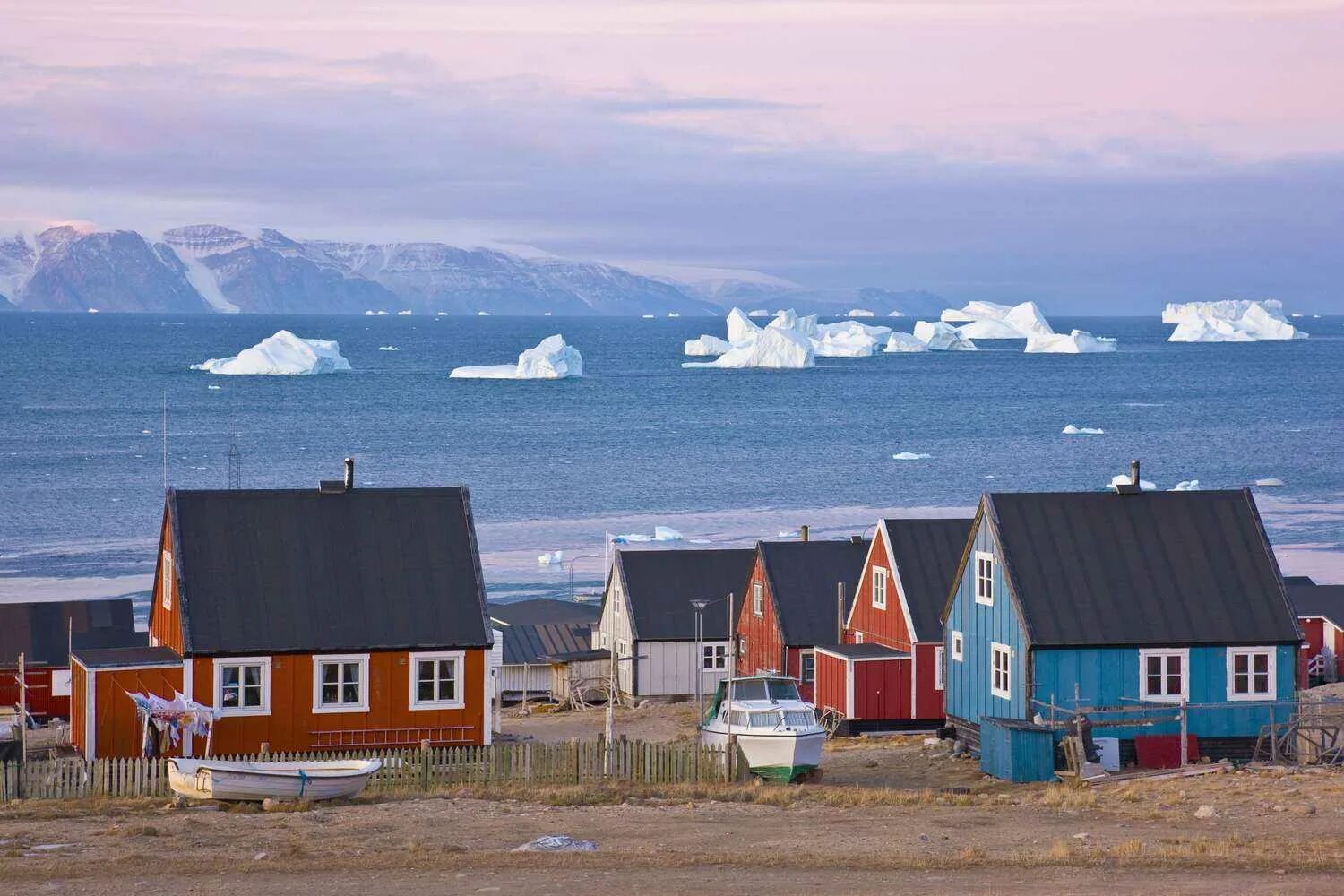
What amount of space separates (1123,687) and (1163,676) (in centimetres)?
78

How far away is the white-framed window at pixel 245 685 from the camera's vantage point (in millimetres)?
29953

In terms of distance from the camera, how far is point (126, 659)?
2991cm

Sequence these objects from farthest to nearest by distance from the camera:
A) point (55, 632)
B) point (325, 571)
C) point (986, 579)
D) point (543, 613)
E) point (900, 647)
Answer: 1. point (543, 613)
2. point (55, 632)
3. point (900, 647)
4. point (986, 579)
5. point (325, 571)

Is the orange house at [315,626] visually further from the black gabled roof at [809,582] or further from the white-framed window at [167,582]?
the black gabled roof at [809,582]

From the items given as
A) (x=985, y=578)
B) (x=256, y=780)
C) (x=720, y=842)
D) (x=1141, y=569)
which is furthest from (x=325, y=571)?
(x=1141, y=569)

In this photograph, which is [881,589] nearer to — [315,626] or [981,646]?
[981,646]

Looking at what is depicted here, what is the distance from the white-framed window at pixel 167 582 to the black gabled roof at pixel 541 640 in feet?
50.3

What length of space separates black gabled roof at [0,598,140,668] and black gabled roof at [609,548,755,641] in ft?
38.8

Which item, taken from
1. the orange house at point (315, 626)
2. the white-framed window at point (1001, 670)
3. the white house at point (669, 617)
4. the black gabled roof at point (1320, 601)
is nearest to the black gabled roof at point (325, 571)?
the orange house at point (315, 626)

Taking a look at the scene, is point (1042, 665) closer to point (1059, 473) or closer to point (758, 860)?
point (758, 860)

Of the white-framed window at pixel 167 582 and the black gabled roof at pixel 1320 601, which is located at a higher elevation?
the white-framed window at pixel 167 582

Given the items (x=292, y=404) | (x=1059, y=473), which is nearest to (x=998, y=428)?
(x=1059, y=473)

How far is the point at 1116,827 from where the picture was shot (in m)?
24.4

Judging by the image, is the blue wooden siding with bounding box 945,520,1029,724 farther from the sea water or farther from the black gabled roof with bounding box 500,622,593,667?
the sea water
